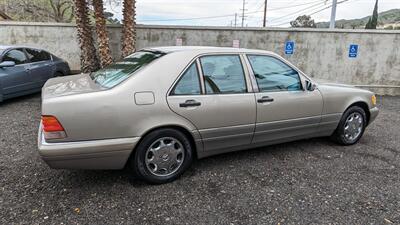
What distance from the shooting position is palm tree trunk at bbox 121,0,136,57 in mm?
8031

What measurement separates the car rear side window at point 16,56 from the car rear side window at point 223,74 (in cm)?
562

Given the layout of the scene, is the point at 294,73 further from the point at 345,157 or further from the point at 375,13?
the point at 375,13

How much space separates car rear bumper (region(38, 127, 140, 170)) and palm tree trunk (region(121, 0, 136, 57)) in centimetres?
588

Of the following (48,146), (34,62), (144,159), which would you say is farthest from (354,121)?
(34,62)

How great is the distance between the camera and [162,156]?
10.6ft

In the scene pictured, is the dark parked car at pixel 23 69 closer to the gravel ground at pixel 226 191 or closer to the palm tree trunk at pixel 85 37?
the palm tree trunk at pixel 85 37

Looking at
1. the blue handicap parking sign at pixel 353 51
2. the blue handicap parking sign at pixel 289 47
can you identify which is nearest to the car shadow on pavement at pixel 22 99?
the blue handicap parking sign at pixel 289 47

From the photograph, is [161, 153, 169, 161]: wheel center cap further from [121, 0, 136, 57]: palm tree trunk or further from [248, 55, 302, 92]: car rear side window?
[121, 0, 136, 57]: palm tree trunk

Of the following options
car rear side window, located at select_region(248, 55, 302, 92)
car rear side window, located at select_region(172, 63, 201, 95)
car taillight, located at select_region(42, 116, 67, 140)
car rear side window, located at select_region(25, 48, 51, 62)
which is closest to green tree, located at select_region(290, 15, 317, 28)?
car rear side window, located at select_region(25, 48, 51, 62)

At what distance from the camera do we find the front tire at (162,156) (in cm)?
312

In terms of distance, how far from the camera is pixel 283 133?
3990 mm

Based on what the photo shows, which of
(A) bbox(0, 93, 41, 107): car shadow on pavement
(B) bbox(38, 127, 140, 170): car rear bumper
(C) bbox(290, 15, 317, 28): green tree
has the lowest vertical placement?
(A) bbox(0, 93, 41, 107): car shadow on pavement

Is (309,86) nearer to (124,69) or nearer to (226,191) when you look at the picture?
(226,191)

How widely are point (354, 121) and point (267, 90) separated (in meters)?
1.89
